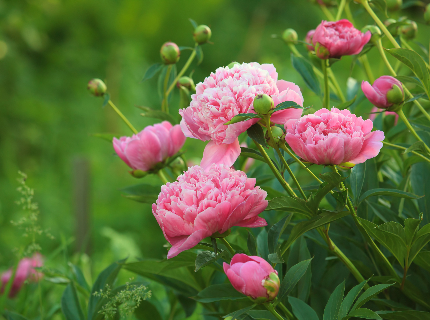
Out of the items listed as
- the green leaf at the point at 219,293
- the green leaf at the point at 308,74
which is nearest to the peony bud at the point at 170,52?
the green leaf at the point at 308,74

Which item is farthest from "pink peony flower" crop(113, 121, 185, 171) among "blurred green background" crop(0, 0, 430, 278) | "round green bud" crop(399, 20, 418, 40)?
"blurred green background" crop(0, 0, 430, 278)

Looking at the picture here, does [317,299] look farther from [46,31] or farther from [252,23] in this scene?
[252,23]

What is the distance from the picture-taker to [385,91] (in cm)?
34

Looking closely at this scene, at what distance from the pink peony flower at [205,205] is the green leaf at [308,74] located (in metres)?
0.20

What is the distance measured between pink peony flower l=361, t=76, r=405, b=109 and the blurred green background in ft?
4.50

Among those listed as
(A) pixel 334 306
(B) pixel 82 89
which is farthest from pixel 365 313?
(B) pixel 82 89

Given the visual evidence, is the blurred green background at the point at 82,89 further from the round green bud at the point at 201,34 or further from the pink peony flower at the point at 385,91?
the pink peony flower at the point at 385,91

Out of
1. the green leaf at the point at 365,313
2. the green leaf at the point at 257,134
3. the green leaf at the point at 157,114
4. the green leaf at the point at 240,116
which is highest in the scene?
the green leaf at the point at 157,114

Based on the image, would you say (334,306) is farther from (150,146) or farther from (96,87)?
(96,87)

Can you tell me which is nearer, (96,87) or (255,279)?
(255,279)

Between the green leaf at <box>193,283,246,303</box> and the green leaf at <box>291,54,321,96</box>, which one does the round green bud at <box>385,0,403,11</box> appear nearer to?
the green leaf at <box>291,54,321,96</box>

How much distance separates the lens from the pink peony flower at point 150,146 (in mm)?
418

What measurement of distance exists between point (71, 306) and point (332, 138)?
36 cm

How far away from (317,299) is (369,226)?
0.42 feet
